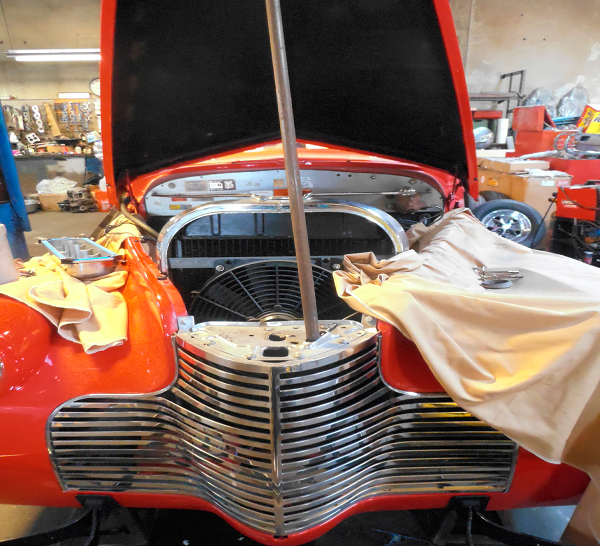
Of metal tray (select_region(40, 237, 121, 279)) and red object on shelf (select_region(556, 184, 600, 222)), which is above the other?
metal tray (select_region(40, 237, 121, 279))

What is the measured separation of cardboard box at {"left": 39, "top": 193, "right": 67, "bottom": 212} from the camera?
7.12 metres

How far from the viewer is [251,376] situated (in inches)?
33.2

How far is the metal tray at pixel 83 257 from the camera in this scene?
1.21m

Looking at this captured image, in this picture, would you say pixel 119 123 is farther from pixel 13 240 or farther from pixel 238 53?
pixel 13 240

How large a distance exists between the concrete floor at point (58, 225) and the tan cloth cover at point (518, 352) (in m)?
4.73

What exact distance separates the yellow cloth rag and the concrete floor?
4.06m

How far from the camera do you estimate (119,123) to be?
1579 mm

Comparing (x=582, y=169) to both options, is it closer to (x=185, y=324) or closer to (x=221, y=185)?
(x=221, y=185)

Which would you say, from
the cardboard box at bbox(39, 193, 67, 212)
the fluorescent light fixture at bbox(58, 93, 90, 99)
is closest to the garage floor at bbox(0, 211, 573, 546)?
the cardboard box at bbox(39, 193, 67, 212)

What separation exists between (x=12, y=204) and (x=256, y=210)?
9.33ft

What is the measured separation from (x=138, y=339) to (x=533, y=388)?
0.87m

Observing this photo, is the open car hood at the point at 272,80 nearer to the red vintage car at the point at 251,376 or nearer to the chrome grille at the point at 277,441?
the red vintage car at the point at 251,376

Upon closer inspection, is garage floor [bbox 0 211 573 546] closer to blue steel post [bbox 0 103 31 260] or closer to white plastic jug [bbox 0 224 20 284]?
white plastic jug [bbox 0 224 20 284]

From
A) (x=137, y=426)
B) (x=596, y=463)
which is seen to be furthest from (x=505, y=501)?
(x=137, y=426)
